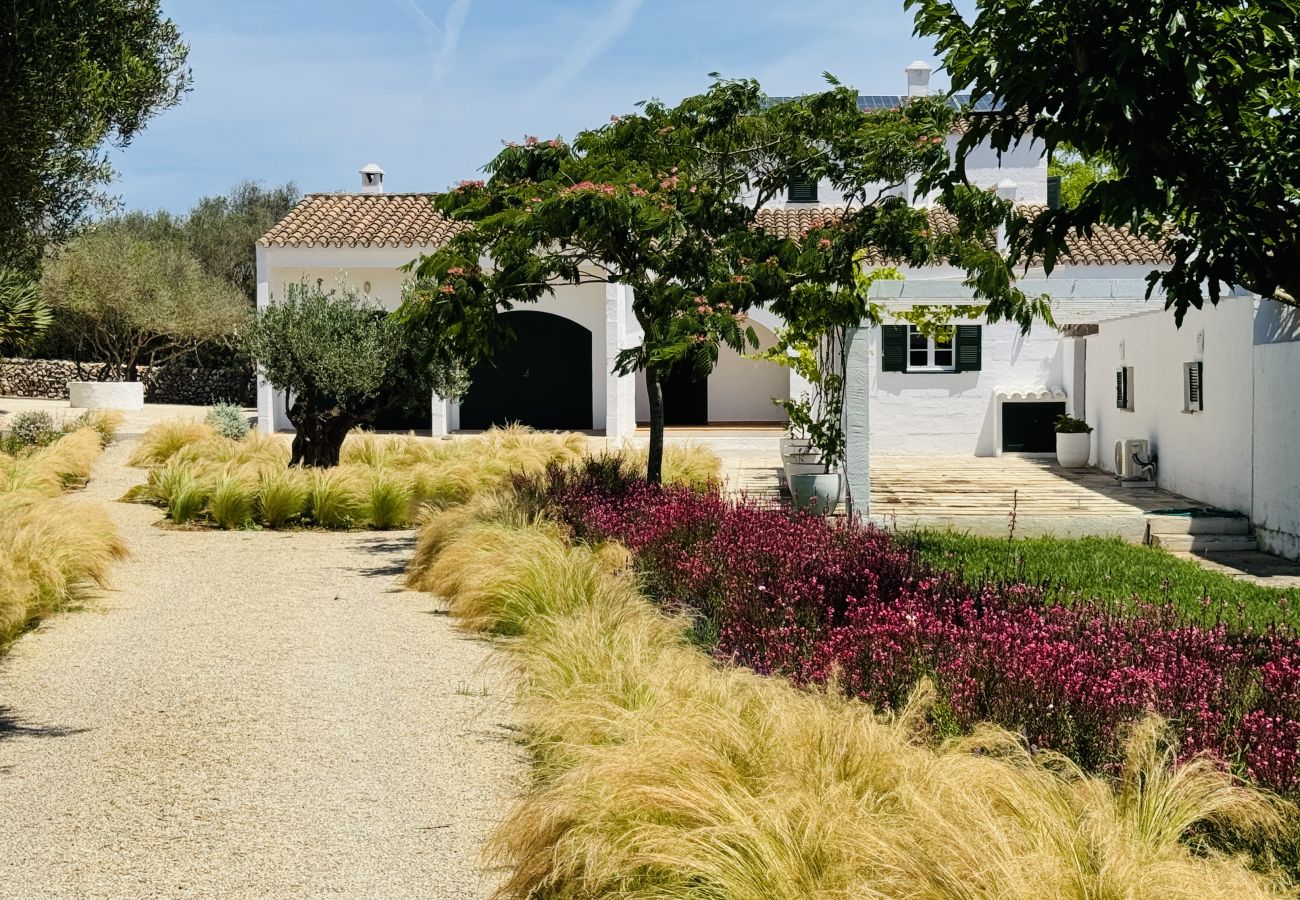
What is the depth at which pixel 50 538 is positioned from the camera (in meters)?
9.66

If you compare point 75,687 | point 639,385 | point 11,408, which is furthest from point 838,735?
point 11,408

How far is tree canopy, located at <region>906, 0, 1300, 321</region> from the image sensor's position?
4754 millimetres

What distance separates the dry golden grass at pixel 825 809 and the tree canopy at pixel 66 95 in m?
4.25

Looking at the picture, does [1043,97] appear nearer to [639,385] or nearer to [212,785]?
[212,785]

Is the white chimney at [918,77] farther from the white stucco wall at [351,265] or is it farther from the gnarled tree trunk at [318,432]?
the gnarled tree trunk at [318,432]

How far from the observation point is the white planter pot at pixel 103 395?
30.0m

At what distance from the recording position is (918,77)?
2747cm

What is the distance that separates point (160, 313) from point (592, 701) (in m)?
29.4

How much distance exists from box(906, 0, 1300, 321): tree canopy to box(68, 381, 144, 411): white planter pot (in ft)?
92.3

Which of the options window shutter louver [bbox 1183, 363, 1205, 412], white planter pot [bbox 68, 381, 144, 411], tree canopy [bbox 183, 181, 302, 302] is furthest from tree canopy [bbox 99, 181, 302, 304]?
window shutter louver [bbox 1183, 363, 1205, 412]

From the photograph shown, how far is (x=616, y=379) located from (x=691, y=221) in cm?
1233

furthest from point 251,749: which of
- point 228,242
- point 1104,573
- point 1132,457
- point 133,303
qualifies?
point 228,242

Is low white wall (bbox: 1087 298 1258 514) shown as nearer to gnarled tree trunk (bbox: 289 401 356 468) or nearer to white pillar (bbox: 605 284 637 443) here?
white pillar (bbox: 605 284 637 443)

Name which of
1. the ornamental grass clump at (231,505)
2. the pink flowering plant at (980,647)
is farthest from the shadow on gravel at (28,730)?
the ornamental grass clump at (231,505)
